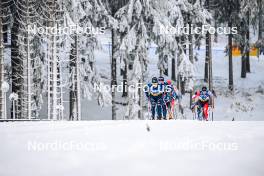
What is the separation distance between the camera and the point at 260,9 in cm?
3444

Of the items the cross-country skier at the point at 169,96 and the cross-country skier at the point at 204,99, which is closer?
the cross-country skier at the point at 169,96

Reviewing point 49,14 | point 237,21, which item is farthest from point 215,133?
point 237,21

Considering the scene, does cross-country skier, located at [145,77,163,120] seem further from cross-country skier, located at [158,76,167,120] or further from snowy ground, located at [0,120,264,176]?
snowy ground, located at [0,120,264,176]

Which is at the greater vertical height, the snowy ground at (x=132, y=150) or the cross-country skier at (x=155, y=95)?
→ the cross-country skier at (x=155, y=95)

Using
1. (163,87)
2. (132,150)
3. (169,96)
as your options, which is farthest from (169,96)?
(132,150)

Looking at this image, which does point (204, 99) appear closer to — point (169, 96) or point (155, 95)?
point (169, 96)

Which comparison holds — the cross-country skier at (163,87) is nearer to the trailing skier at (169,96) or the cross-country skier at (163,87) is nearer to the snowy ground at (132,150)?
the trailing skier at (169,96)

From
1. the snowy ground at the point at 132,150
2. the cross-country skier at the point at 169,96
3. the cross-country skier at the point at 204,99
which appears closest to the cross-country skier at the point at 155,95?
the cross-country skier at the point at 169,96

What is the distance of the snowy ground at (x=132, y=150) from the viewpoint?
8.18 meters

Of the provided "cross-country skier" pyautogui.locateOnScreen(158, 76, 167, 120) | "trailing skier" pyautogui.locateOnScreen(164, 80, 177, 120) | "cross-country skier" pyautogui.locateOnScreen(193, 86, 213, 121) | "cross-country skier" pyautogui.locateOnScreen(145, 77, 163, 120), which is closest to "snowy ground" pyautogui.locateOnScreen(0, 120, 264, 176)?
"cross-country skier" pyautogui.locateOnScreen(158, 76, 167, 120)

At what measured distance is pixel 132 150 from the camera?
9617 millimetres

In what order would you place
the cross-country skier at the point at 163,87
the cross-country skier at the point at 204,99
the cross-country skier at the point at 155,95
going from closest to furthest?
the cross-country skier at the point at 163,87 → the cross-country skier at the point at 155,95 → the cross-country skier at the point at 204,99

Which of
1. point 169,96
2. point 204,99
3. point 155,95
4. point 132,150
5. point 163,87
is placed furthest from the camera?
point 204,99

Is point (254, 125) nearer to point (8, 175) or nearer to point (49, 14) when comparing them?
point (8, 175)
